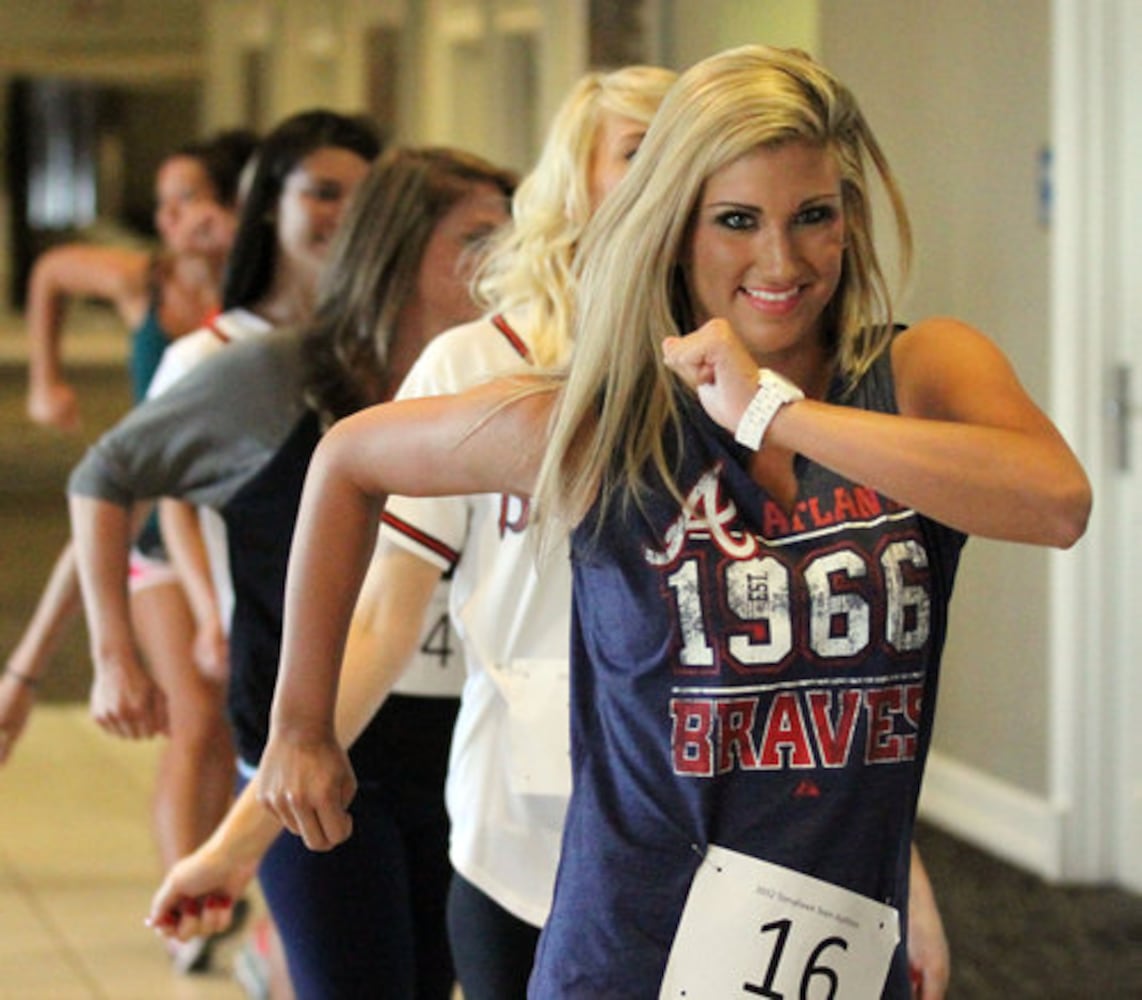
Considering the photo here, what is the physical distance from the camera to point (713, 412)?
5.57 feet

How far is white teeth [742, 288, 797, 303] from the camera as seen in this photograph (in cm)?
179

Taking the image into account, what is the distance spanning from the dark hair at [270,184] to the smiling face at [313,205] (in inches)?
0.6

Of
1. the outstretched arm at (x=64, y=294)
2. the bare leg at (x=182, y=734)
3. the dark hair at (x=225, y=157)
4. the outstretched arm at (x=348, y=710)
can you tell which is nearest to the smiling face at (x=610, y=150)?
the outstretched arm at (x=348, y=710)

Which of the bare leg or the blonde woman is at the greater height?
the blonde woman

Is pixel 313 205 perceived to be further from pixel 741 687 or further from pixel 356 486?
pixel 741 687

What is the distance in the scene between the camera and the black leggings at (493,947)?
228 cm

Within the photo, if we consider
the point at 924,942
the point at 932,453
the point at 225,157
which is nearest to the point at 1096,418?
the point at 225,157

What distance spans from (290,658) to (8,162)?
2547cm

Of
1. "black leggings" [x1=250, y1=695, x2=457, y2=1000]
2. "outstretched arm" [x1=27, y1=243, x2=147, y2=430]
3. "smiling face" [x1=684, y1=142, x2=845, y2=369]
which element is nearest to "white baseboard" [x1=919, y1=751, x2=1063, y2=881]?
"outstretched arm" [x1=27, y1=243, x2=147, y2=430]

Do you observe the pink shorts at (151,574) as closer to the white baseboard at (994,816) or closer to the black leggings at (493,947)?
the white baseboard at (994,816)

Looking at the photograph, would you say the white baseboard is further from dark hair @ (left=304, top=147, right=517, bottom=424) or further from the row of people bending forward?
the row of people bending forward

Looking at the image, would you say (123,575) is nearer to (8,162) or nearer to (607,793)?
(607,793)

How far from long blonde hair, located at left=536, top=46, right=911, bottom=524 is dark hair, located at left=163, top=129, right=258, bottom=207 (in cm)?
324

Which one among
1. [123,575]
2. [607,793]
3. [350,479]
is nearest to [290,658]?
[350,479]
